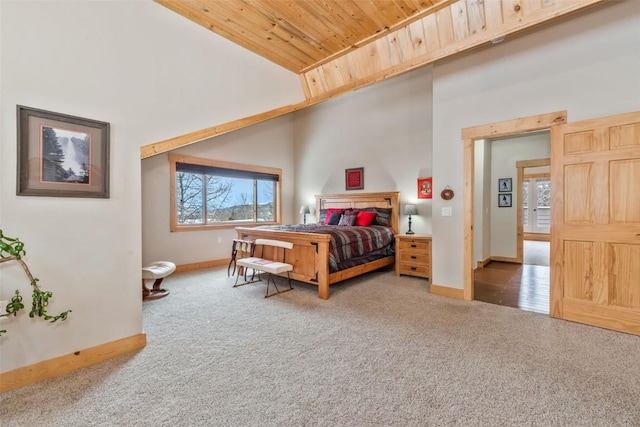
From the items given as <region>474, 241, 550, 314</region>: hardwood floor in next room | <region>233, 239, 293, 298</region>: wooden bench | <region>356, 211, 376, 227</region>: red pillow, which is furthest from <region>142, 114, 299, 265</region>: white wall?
<region>474, 241, 550, 314</region>: hardwood floor in next room

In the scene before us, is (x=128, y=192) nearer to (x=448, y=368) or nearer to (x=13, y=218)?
(x=13, y=218)

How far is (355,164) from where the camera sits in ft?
21.1

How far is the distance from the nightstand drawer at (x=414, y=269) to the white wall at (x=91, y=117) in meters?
3.70

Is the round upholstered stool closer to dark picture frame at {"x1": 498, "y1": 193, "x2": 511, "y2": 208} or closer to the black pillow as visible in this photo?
the black pillow

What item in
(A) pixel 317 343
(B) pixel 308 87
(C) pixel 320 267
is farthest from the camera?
(B) pixel 308 87

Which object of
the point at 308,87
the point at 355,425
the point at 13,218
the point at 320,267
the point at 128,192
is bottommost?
the point at 355,425

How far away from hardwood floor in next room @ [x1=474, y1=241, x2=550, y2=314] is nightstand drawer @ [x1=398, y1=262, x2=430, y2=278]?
72 centimetres

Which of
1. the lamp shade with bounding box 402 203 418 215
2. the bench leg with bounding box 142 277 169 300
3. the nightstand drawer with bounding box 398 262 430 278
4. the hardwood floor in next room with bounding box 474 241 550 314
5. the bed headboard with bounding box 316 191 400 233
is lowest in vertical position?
the hardwood floor in next room with bounding box 474 241 550 314

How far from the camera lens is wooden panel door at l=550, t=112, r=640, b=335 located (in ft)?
8.43

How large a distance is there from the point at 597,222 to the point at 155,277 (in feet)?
15.9

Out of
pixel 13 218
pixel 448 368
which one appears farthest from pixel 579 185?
pixel 13 218

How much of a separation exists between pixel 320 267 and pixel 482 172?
3.97m

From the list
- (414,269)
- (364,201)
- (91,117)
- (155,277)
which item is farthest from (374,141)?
(91,117)

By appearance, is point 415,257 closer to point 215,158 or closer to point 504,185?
point 504,185
